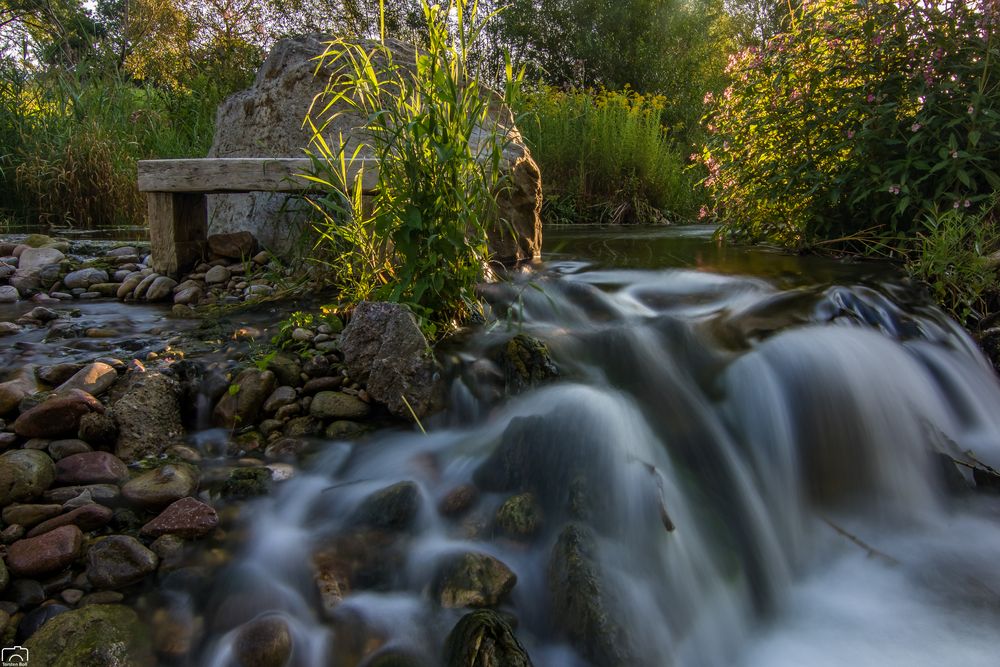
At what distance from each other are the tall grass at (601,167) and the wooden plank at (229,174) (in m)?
4.96

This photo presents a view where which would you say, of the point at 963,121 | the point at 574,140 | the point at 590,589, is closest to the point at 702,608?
the point at 590,589

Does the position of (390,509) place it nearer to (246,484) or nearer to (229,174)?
(246,484)

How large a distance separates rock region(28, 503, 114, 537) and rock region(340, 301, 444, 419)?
0.97 metres

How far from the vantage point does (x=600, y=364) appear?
2908mm

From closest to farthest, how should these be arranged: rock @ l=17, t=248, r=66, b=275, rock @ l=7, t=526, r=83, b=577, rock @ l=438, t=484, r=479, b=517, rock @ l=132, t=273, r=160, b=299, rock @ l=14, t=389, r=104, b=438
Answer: rock @ l=7, t=526, r=83, b=577 < rock @ l=438, t=484, r=479, b=517 < rock @ l=14, t=389, r=104, b=438 < rock @ l=132, t=273, r=160, b=299 < rock @ l=17, t=248, r=66, b=275

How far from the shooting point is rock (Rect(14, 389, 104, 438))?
2.26 m

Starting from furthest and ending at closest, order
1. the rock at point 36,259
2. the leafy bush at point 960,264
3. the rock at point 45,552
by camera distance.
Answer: the rock at point 36,259, the leafy bush at point 960,264, the rock at point 45,552

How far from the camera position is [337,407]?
258 centimetres

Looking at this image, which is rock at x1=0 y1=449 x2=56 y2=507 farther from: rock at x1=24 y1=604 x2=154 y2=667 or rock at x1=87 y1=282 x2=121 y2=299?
rock at x1=87 y1=282 x2=121 y2=299

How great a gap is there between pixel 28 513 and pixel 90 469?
0.25m

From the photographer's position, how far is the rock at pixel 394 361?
257 centimetres

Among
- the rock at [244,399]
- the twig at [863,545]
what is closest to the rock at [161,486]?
the rock at [244,399]

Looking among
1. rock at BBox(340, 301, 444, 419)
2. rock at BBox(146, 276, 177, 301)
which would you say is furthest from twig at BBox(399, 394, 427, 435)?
rock at BBox(146, 276, 177, 301)

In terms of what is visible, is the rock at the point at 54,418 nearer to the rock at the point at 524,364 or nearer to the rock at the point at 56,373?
the rock at the point at 56,373
